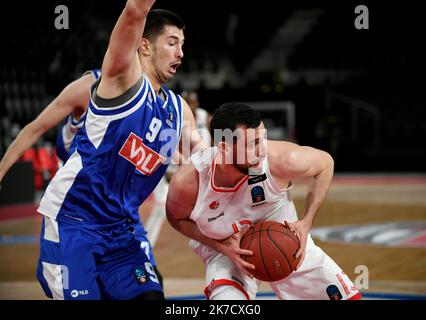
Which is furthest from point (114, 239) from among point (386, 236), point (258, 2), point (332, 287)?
point (258, 2)

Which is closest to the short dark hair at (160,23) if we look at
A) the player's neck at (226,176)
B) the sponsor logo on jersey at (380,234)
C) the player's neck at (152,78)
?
the player's neck at (152,78)

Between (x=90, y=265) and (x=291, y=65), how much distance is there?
696 inches

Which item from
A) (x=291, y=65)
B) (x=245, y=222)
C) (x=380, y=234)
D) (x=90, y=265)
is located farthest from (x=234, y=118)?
(x=291, y=65)

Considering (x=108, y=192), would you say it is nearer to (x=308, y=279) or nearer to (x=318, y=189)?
(x=318, y=189)

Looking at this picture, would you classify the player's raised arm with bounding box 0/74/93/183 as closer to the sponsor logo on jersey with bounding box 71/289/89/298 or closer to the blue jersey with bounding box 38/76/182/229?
the blue jersey with bounding box 38/76/182/229

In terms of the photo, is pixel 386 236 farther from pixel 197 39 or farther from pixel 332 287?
pixel 197 39

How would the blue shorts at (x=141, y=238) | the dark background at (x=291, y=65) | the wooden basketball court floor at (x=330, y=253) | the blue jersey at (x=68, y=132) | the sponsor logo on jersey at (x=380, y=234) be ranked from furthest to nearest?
the dark background at (x=291, y=65), the sponsor logo on jersey at (x=380, y=234), the wooden basketball court floor at (x=330, y=253), the blue jersey at (x=68, y=132), the blue shorts at (x=141, y=238)

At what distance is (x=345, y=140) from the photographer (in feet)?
57.4

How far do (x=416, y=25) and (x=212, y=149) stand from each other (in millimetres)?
16498

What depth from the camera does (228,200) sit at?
335cm

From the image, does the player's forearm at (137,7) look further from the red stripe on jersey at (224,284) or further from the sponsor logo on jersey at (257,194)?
the red stripe on jersey at (224,284)

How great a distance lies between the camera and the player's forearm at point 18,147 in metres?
3.40

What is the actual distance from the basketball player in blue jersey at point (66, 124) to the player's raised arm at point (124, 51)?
0.56 metres

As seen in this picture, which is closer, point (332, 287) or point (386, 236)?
point (332, 287)
